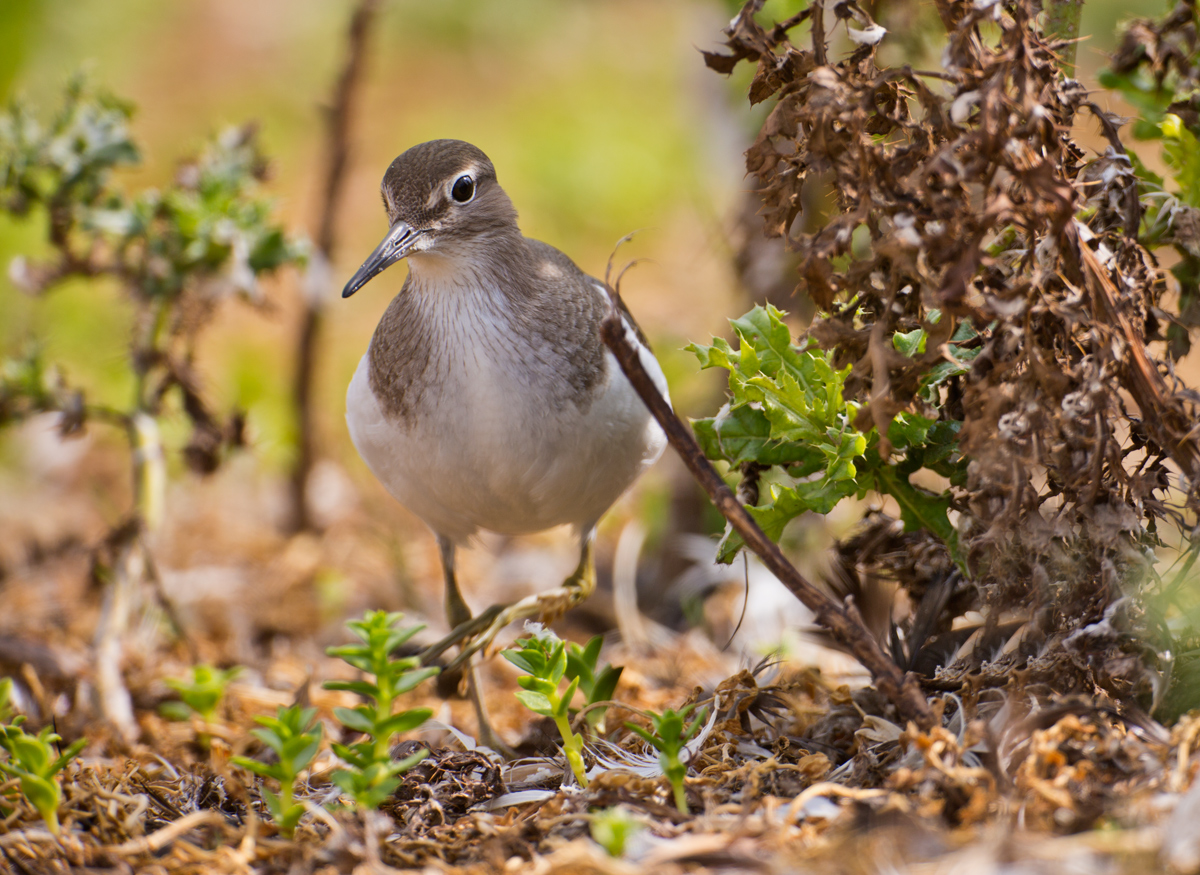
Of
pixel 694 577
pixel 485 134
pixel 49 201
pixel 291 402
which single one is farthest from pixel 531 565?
pixel 485 134

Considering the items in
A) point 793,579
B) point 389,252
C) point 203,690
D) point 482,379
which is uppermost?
point 389,252

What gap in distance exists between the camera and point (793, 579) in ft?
7.38

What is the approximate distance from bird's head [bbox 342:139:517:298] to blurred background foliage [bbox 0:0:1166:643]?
1.05 metres

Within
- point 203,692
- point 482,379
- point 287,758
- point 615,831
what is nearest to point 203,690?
point 203,692

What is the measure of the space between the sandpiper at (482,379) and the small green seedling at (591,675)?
0.45 meters

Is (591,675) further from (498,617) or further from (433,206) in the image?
(433,206)

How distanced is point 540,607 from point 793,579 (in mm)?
1327

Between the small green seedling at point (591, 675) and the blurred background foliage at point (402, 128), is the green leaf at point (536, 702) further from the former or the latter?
the blurred background foliage at point (402, 128)

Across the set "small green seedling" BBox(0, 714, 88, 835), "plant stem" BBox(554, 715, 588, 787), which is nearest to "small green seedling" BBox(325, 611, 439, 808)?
"plant stem" BBox(554, 715, 588, 787)

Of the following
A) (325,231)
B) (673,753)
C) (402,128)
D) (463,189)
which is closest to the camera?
(673,753)

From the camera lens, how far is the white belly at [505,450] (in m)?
2.83

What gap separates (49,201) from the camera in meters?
3.73

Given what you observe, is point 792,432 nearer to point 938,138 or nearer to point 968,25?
point 938,138

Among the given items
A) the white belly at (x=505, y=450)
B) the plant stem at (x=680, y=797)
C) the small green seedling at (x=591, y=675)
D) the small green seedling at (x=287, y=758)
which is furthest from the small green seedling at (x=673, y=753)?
the white belly at (x=505, y=450)
